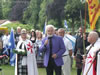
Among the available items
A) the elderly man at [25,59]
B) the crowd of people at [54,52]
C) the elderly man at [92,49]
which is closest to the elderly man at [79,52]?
the crowd of people at [54,52]

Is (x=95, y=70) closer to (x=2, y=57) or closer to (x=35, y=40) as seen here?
(x=2, y=57)

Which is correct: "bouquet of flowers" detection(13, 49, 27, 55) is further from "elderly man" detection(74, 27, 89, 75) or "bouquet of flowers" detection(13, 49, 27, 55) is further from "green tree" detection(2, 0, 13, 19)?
"green tree" detection(2, 0, 13, 19)

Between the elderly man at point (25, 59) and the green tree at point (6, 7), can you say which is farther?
the green tree at point (6, 7)

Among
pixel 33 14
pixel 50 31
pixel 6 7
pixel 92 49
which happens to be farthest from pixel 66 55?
pixel 6 7

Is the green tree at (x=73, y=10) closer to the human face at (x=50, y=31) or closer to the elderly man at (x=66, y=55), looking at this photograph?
the elderly man at (x=66, y=55)

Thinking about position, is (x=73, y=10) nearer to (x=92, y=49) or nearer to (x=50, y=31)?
(x=50, y=31)

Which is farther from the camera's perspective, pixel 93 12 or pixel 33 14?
pixel 33 14

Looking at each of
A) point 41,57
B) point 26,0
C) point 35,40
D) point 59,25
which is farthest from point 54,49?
point 26,0

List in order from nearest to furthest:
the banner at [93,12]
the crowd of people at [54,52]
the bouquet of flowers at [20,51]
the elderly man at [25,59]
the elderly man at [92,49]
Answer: the elderly man at [92,49] → the crowd of people at [54,52] → the banner at [93,12] → the bouquet of flowers at [20,51] → the elderly man at [25,59]

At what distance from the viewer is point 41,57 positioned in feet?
54.1

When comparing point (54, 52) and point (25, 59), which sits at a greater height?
point (54, 52)

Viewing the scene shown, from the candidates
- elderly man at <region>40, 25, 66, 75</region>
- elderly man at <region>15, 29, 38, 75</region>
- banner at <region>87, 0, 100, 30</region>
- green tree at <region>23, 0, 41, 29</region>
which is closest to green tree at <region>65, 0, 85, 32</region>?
green tree at <region>23, 0, 41, 29</region>

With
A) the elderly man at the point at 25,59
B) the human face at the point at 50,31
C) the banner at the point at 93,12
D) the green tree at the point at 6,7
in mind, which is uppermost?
the green tree at the point at 6,7

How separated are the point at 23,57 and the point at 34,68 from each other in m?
0.51
